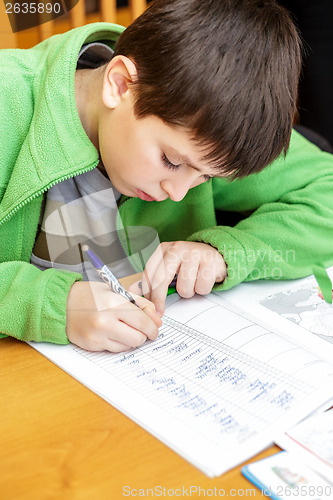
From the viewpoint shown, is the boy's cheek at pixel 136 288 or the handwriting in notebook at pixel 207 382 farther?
the boy's cheek at pixel 136 288

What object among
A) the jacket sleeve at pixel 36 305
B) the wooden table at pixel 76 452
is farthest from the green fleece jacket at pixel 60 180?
the wooden table at pixel 76 452

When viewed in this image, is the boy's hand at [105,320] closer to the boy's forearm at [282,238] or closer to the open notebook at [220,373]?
the open notebook at [220,373]

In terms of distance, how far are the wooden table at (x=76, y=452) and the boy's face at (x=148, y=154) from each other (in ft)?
0.91

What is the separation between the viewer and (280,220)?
2.84 ft

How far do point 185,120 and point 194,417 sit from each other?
1.09 feet

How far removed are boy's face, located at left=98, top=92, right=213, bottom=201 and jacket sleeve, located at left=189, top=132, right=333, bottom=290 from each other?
14cm

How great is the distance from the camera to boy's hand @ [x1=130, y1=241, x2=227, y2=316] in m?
0.71

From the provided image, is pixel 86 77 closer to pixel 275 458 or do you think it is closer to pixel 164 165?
pixel 164 165

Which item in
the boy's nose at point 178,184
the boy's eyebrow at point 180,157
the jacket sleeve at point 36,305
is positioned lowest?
the jacket sleeve at point 36,305

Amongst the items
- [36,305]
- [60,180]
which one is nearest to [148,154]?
[60,180]

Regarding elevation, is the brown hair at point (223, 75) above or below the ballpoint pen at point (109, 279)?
above

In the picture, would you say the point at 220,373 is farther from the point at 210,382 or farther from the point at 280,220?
the point at 280,220

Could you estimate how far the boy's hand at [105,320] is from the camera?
61cm

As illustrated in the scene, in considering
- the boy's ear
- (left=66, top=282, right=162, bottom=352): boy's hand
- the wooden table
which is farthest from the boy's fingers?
the boy's ear
